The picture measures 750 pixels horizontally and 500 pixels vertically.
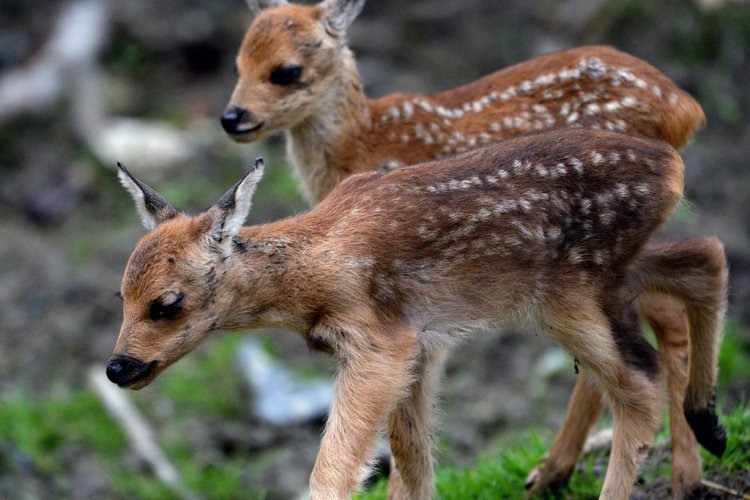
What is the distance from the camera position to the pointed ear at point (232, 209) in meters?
5.61

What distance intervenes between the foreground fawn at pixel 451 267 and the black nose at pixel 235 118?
157 cm

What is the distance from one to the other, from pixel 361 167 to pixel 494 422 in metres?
3.05

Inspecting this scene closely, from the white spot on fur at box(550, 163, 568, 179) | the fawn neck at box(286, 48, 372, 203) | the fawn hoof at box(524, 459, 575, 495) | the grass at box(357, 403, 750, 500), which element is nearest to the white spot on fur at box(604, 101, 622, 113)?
the white spot on fur at box(550, 163, 568, 179)

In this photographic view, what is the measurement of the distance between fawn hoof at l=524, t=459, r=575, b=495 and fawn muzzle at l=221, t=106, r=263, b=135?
269cm

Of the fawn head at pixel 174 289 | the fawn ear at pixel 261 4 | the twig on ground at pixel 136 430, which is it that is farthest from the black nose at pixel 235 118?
the twig on ground at pixel 136 430

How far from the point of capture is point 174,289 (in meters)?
5.48

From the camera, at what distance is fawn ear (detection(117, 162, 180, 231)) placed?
582 centimetres

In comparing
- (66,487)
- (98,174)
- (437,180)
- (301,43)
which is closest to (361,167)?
(301,43)

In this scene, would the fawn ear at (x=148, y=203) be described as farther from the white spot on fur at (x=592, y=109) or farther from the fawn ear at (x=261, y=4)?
the fawn ear at (x=261, y=4)

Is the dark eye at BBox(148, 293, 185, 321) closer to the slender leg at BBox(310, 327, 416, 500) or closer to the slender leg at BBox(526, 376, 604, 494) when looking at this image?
the slender leg at BBox(310, 327, 416, 500)

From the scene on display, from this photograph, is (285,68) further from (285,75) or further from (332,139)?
(332,139)

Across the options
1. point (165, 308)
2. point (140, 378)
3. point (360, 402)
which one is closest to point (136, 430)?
point (140, 378)

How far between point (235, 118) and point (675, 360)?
298 centimetres

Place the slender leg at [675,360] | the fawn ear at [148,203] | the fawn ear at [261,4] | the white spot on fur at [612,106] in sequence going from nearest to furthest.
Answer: the fawn ear at [148,203] < the slender leg at [675,360] < the white spot on fur at [612,106] < the fawn ear at [261,4]
